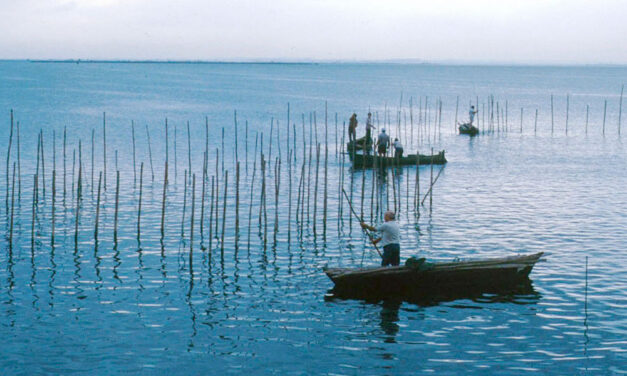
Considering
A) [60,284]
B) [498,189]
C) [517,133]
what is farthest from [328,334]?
[517,133]

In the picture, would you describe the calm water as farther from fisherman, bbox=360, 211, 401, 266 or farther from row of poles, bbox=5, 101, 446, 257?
fisherman, bbox=360, 211, 401, 266

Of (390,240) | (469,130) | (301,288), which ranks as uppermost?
(469,130)

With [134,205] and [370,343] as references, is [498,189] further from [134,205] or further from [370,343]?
[370,343]

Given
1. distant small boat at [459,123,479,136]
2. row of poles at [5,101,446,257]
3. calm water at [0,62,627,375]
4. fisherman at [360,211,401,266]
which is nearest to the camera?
calm water at [0,62,627,375]

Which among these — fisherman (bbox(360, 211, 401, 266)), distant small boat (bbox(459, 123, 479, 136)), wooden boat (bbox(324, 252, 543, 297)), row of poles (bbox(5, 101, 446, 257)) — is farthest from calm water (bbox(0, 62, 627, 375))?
distant small boat (bbox(459, 123, 479, 136))

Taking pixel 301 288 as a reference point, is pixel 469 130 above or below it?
above

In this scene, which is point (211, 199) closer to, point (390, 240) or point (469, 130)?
point (390, 240)

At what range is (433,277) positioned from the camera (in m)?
18.3

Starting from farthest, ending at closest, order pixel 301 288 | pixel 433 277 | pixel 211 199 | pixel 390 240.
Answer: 1. pixel 211 199
2. pixel 301 288
3. pixel 390 240
4. pixel 433 277

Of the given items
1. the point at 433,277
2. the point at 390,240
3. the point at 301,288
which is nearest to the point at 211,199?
the point at 301,288

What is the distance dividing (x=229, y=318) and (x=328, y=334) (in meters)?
2.44

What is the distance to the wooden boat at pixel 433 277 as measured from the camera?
1803cm

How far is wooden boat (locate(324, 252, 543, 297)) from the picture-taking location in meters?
18.0

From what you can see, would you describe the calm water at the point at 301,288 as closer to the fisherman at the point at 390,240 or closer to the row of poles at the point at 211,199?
the row of poles at the point at 211,199
